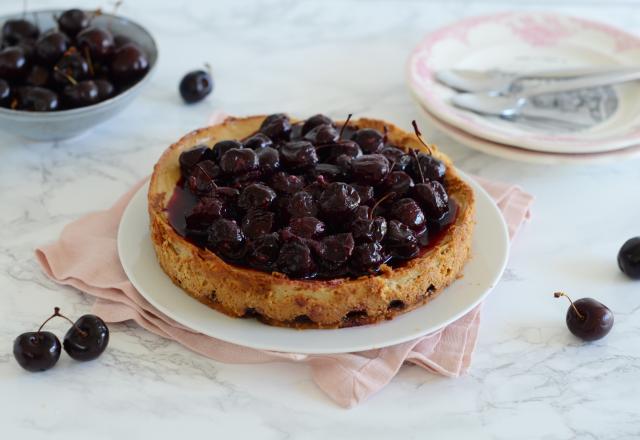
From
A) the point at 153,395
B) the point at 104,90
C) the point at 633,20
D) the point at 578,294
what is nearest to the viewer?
the point at 153,395

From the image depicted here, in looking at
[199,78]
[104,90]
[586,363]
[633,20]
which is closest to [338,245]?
[586,363]

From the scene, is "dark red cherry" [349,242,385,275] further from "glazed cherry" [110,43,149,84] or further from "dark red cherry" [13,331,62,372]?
"glazed cherry" [110,43,149,84]

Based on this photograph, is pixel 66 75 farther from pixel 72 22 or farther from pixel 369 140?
pixel 369 140

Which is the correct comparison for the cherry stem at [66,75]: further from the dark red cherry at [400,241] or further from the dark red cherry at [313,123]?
the dark red cherry at [400,241]

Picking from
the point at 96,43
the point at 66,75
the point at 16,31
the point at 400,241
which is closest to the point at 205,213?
the point at 400,241

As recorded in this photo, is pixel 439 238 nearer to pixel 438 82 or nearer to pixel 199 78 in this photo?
pixel 438 82

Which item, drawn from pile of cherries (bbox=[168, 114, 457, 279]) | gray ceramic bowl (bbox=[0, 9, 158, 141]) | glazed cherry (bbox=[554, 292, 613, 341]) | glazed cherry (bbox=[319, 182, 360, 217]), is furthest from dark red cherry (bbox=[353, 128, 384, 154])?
gray ceramic bowl (bbox=[0, 9, 158, 141])
